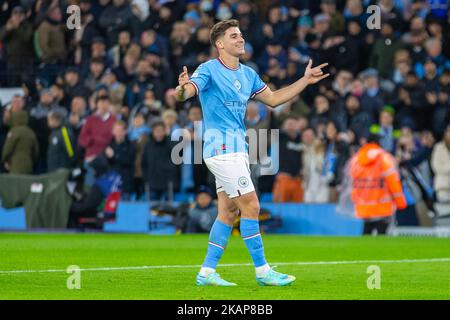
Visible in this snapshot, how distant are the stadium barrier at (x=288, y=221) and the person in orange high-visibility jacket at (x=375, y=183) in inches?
39.2

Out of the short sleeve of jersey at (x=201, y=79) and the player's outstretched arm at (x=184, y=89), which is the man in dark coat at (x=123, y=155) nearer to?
the short sleeve of jersey at (x=201, y=79)

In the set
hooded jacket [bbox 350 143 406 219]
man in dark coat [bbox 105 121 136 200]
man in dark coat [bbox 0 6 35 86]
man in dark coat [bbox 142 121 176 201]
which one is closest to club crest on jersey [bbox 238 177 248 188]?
hooded jacket [bbox 350 143 406 219]

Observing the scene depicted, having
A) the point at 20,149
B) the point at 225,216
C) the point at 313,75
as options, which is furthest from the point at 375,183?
the point at 225,216

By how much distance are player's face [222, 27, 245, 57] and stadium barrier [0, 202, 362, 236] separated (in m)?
11.5

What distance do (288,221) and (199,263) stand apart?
27.8 ft

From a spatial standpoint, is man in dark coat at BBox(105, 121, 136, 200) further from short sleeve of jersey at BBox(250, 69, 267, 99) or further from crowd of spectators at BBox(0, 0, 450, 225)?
short sleeve of jersey at BBox(250, 69, 267, 99)

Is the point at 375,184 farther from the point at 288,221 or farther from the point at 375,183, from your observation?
the point at 288,221

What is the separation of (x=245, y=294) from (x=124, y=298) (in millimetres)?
1132

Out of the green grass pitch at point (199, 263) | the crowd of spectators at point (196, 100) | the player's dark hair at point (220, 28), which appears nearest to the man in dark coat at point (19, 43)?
the crowd of spectators at point (196, 100)

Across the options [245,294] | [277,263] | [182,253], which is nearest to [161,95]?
[182,253]

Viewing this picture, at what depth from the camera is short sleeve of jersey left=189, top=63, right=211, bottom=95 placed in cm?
1143

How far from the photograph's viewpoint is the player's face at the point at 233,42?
11.8 meters

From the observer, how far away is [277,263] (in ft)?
49.7

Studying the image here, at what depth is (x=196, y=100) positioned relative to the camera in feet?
83.3
